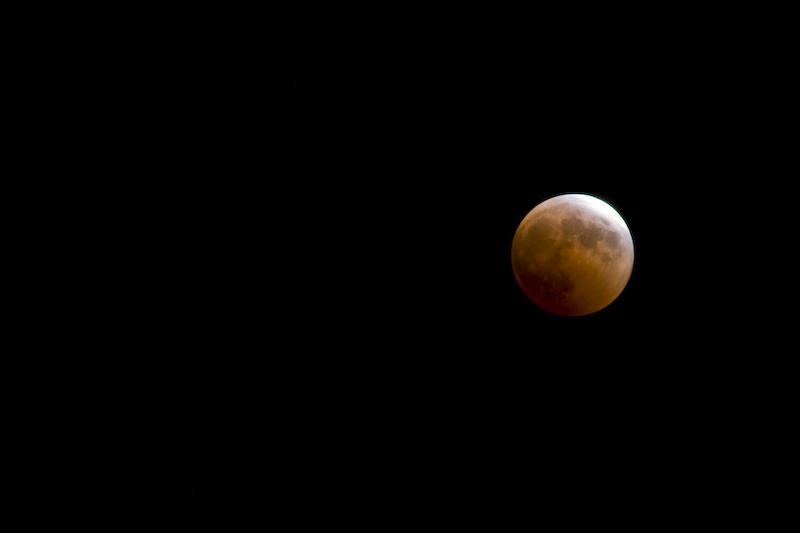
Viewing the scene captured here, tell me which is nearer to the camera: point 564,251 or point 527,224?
point 564,251

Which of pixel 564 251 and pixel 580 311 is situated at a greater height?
pixel 564 251

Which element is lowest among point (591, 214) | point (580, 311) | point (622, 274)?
point (580, 311)

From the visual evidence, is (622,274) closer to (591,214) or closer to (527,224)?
(591,214)

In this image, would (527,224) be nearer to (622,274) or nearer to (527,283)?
(527,283)

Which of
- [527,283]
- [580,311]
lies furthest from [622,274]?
[527,283]

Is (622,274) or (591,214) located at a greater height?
(591,214)

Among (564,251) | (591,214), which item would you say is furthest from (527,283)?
(591,214)
